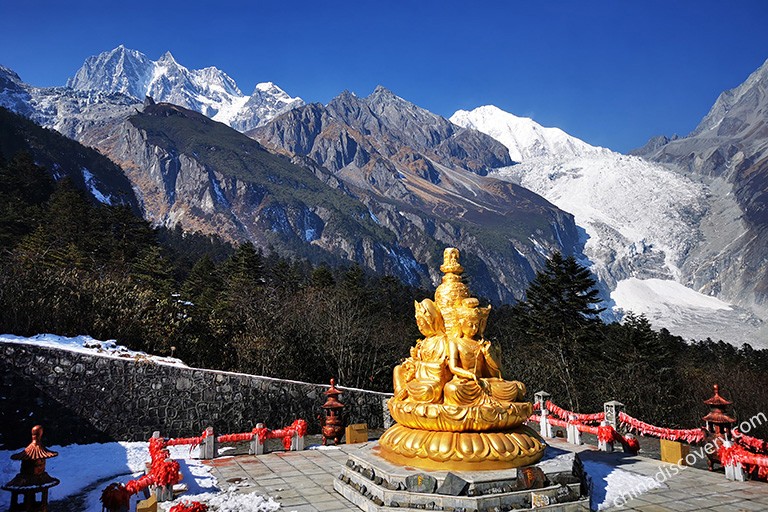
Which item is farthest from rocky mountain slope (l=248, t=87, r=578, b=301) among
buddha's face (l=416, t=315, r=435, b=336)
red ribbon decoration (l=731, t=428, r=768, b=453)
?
buddha's face (l=416, t=315, r=435, b=336)

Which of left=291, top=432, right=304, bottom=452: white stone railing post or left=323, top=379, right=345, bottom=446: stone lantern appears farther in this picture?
left=323, top=379, right=345, bottom=446: stone lantern

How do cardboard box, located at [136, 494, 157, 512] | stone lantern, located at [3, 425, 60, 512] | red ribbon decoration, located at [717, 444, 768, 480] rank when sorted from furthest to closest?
1. red ribbon decoration, located at [717, 444, 768, 480]
2. cardboard box, located at [136, 494, 157, 512]
3. stone lantern, located at [3, 425, 60, 512]

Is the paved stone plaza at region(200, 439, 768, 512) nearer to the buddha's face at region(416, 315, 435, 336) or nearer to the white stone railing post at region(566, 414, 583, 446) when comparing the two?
the white stone railing post at region(566, 414, 583, 446)

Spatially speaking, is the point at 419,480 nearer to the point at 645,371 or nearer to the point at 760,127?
the point at 645,371

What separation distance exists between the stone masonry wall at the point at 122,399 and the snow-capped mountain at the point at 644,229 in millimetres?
90807

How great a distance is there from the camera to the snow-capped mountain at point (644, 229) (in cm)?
9950

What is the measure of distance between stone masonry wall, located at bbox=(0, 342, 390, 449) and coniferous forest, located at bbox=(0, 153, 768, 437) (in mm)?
2648

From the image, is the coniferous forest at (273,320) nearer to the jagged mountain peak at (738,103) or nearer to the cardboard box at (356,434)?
the cardboard box at (356,434)

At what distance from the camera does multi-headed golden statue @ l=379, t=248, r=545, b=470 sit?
7.40m

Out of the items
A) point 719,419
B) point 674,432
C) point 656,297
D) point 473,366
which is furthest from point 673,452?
point 656,297

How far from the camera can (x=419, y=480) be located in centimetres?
694

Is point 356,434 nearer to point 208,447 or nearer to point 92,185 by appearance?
point 208,447

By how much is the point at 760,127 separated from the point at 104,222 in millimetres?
174564

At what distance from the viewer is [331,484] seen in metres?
8.84
